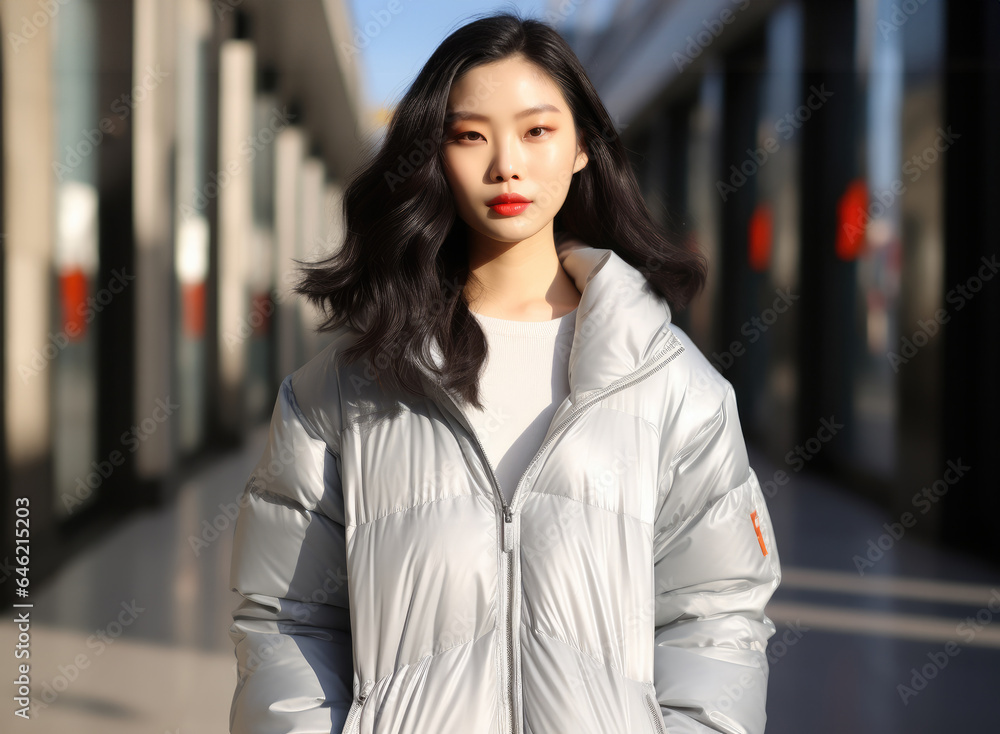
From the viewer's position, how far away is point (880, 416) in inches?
250

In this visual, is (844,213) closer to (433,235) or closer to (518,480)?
(433,235)

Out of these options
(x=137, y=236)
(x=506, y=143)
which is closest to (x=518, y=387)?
(x=506, y=143)

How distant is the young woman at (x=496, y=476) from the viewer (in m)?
1.02

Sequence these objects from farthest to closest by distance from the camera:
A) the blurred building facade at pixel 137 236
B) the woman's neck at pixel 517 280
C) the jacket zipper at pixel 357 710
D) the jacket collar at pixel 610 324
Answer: the blurred building facade at pixel 137 236 → the woman's neck at pixel 517 280 → the jacket collar at pixel 610 324 → the jacket zipper at pixel 357 710

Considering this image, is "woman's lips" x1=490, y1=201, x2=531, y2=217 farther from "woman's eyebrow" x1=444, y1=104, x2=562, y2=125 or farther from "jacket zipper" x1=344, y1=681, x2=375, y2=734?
"jacket zipper" x1=344, y1=681, x2=375, y2=734

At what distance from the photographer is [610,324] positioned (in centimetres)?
114

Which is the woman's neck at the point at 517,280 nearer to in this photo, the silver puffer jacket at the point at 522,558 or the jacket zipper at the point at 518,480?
the silver puffer jacket at the point at 522,558

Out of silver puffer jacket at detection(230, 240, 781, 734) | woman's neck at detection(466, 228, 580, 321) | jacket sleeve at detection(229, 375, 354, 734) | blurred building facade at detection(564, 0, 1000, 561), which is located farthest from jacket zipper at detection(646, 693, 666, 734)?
blurred building facade at detection(564, 0, 1000, 561)

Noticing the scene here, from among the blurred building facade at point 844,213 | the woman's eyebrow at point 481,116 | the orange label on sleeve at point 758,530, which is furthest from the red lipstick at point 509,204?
the blurred building facade at point 844,213

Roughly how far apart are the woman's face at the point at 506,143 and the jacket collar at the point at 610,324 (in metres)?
0.12

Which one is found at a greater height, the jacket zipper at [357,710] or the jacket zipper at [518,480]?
the jacket zipper at [518,480]

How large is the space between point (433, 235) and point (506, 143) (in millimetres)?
172

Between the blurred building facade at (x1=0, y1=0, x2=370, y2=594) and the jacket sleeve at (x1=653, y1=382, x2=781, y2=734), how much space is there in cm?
69

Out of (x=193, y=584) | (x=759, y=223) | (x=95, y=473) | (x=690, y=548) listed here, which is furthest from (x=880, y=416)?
(x=690, y=548)
